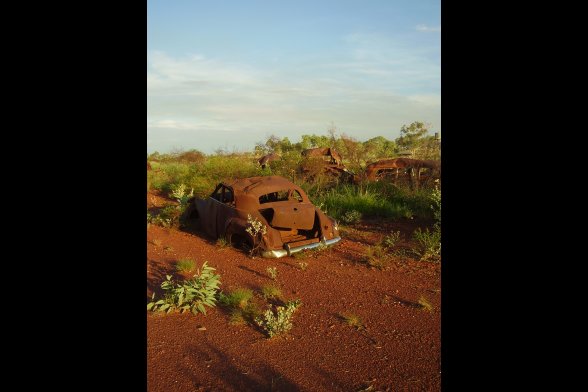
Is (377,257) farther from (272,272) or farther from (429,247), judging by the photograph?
(272,272)

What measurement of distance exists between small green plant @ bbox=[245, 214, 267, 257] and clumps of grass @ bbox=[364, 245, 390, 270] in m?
1.73

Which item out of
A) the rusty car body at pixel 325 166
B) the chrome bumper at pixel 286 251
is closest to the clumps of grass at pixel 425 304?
the chrome bumper at pixel 286 251

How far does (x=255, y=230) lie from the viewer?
6809 millimetres

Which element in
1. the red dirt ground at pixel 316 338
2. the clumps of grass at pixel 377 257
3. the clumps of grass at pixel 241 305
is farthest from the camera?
the clumps of grass at pixel 377 257

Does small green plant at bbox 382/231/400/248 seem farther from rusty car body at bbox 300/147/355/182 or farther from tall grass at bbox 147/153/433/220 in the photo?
rusty car body at bbox 300/147/355/182

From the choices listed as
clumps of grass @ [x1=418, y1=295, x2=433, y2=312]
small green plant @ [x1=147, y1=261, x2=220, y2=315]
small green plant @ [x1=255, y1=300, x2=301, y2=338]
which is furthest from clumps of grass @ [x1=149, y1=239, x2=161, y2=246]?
clumps of grass @ [x1=418, y1=295, x2=433, y2=312]

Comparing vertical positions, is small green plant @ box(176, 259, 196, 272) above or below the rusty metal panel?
below

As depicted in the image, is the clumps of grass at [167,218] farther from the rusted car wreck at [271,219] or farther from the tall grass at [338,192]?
the tall grass at [338,192]

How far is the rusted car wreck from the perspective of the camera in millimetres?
6828

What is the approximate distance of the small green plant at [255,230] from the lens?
6.71 meters

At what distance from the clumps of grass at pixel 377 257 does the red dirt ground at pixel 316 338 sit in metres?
0.12
